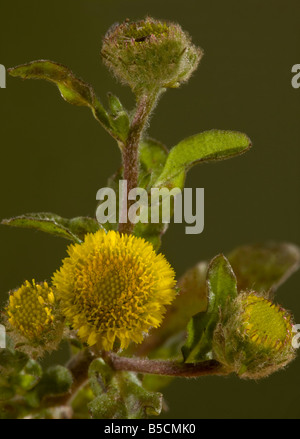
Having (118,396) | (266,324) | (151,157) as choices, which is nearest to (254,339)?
(266,324)

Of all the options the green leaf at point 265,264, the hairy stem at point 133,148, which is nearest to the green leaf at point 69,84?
the hairy stem at point 133,148

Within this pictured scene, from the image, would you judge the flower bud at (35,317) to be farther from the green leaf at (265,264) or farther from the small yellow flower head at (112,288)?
the green leaf at (265,264)

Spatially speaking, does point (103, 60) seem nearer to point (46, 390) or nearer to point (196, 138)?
point (196, 138)

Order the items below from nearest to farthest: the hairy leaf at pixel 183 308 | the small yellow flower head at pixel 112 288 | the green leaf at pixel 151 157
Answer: the small yellow flower head at pixel 112 288, the green leaf at pixel 151 157, the hairy leaf at pixel 183 308

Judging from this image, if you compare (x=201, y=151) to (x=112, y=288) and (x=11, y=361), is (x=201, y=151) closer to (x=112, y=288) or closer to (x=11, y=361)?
(x=112, y=288)
